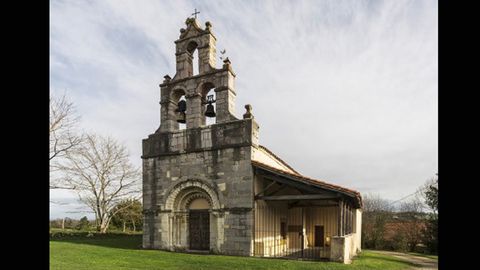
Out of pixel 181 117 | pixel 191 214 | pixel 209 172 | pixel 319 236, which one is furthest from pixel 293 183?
pixel 319 236

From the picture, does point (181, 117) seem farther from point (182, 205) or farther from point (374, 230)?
point (374, 230)

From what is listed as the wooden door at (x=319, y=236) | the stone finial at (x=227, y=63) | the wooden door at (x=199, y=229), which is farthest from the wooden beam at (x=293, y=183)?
the wooden door at (x=319, y=236)

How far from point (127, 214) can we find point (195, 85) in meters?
18.4

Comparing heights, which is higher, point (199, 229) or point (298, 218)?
point (199, 229)

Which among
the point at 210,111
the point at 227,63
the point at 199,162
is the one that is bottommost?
the point at 199,162

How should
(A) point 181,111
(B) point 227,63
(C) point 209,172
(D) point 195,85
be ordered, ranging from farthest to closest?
(A) point 181,111, (D) point 195,85, (B) point 227,63, (C) point 209,172

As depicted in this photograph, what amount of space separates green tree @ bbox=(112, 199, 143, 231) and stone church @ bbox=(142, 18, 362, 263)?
1491cm

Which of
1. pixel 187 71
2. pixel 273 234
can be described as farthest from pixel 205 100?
pixel 273 234

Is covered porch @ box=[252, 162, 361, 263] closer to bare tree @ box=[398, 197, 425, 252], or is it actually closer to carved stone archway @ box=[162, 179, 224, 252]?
carved stone archway @ box=[162, 179, 224, 252]

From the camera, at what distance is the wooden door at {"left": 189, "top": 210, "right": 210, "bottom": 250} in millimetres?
12945

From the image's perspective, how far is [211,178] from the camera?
12.7 metres

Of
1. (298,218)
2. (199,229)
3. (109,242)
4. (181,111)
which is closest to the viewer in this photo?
(199,229)
